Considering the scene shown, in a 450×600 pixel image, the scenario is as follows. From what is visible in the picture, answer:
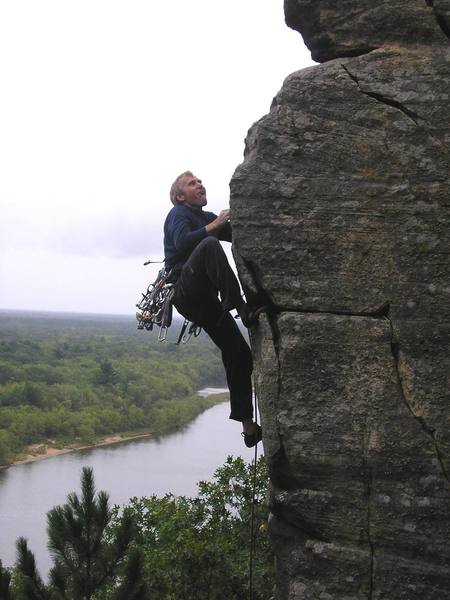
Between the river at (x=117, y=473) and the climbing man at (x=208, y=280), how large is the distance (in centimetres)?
1333

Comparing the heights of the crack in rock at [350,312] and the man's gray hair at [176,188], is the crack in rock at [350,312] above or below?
below

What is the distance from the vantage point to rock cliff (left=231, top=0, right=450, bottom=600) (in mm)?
3381

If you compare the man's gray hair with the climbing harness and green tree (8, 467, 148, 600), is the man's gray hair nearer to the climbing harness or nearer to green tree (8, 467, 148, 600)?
the climbing harness

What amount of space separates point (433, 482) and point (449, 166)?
4.78 feet

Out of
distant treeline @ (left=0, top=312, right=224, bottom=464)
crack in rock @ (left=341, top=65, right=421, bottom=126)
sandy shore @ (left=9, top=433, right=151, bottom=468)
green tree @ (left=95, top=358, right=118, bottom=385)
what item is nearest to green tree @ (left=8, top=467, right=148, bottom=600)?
crack in rock @ (left=341, top=65, right=421, bottom=126)

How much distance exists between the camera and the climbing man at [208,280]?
4.02m

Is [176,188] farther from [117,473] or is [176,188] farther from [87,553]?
[117,473]

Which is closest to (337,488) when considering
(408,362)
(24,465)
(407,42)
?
(408,362)

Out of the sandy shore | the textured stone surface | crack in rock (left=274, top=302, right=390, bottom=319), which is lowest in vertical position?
the sandy shore

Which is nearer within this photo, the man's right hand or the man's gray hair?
the man's right hand

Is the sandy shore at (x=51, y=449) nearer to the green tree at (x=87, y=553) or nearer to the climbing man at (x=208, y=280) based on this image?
the green tree at (x=87, y=553)

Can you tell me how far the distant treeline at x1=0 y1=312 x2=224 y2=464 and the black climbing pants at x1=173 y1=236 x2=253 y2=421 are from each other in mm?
27687

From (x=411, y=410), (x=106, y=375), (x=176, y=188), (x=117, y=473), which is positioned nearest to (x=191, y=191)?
(x=176, y=188)

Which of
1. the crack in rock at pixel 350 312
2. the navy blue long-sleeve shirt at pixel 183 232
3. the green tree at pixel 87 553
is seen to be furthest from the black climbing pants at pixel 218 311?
the green tree at pixel 87 553
